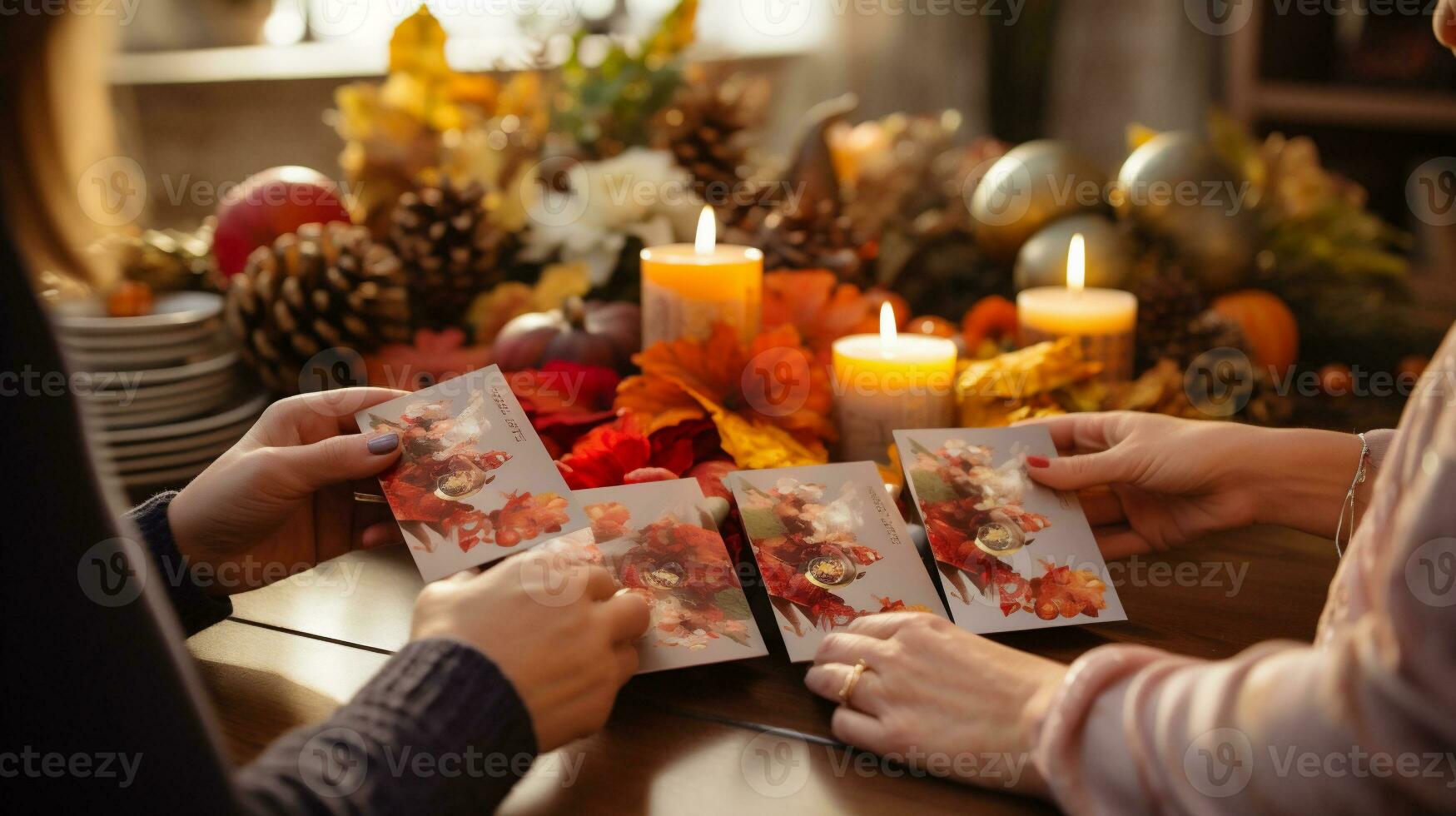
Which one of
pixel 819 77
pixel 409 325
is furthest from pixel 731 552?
pixel 819 77

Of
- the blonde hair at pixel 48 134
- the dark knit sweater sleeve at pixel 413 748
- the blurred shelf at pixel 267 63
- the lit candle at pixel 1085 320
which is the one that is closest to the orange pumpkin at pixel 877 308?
the lit candle at pixel 1085 320

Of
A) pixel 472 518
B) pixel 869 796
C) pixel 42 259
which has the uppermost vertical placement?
pixel 42 259

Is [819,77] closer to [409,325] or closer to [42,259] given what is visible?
[409,325]

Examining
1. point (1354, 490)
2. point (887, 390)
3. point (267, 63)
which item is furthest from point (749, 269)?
point (267, 63)

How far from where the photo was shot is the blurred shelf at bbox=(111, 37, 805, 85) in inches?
101

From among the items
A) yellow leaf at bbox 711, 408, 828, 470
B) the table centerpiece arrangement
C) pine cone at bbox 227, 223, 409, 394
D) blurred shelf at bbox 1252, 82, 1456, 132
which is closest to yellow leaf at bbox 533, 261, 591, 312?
the table centerpiece arrangement

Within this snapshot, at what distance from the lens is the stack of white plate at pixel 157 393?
1048 mm

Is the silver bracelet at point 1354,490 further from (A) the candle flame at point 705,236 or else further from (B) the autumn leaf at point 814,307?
(A) the candle flame at point 705,236

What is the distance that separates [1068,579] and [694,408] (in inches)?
13.5

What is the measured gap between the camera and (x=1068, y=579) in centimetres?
78

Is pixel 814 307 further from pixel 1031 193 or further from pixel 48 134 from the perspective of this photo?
pixel 48 134

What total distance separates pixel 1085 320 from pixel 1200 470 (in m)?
0.28

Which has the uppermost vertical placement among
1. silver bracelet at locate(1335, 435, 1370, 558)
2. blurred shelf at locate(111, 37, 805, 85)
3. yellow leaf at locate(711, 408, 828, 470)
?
blurred shelf at locate(111, 37, 805, 85)

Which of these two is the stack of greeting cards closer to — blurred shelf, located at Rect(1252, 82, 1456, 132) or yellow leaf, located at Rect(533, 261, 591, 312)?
yellow leaf, located at Rect(533, 261, 591, 312)
